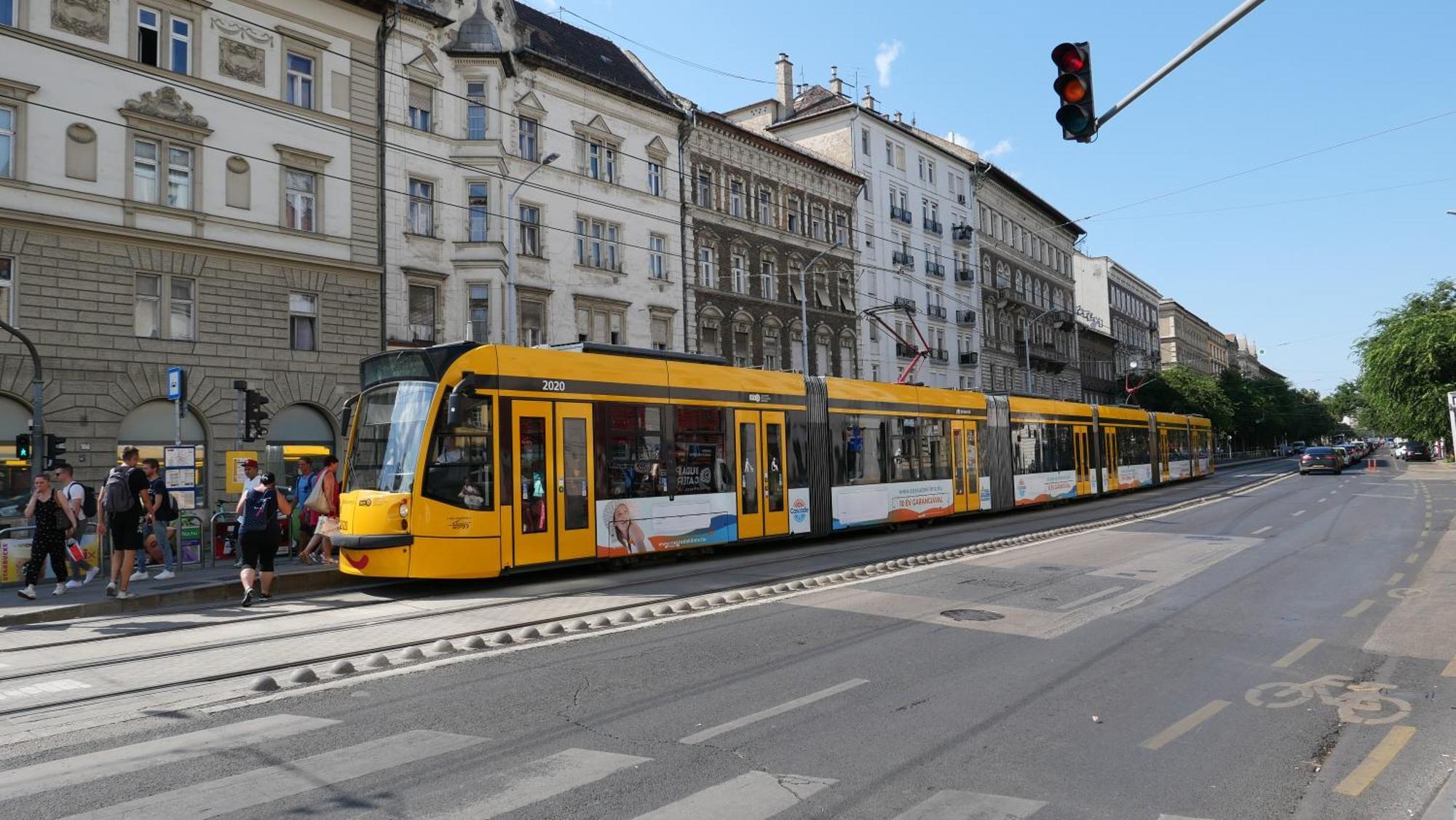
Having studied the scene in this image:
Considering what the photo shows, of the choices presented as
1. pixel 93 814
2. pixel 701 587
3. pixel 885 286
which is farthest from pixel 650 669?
pixel 885 286

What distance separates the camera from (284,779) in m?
4.80

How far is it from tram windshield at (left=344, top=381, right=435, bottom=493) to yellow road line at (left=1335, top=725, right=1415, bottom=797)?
374 inches

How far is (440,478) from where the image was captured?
37.2 feet

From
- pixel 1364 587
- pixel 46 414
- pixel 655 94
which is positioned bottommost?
pixel 1364 587

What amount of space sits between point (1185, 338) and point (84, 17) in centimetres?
11452

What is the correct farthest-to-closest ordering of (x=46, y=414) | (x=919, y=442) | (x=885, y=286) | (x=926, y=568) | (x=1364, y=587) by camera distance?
(x=885, y=286), (x=919, y=442), (x=46, y=414), (x=926, y=568), (x=1364, y=587)

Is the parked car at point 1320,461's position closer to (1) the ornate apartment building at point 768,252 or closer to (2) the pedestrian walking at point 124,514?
(1) the ornate apartment building at point 768,252

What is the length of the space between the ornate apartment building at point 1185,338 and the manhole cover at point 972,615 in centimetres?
9757

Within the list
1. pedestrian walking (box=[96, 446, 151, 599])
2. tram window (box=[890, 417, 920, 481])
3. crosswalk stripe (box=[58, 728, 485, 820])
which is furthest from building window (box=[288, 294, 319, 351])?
crosswalk stripe (box=[58, 728, 485, 820])

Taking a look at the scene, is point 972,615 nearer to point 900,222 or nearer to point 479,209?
point 479,209

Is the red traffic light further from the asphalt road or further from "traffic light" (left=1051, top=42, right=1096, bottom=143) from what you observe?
the asphalt road

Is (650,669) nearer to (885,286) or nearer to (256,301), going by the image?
(256,301)

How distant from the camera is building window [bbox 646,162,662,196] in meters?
34.1

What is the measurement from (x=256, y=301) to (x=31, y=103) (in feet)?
19.0
